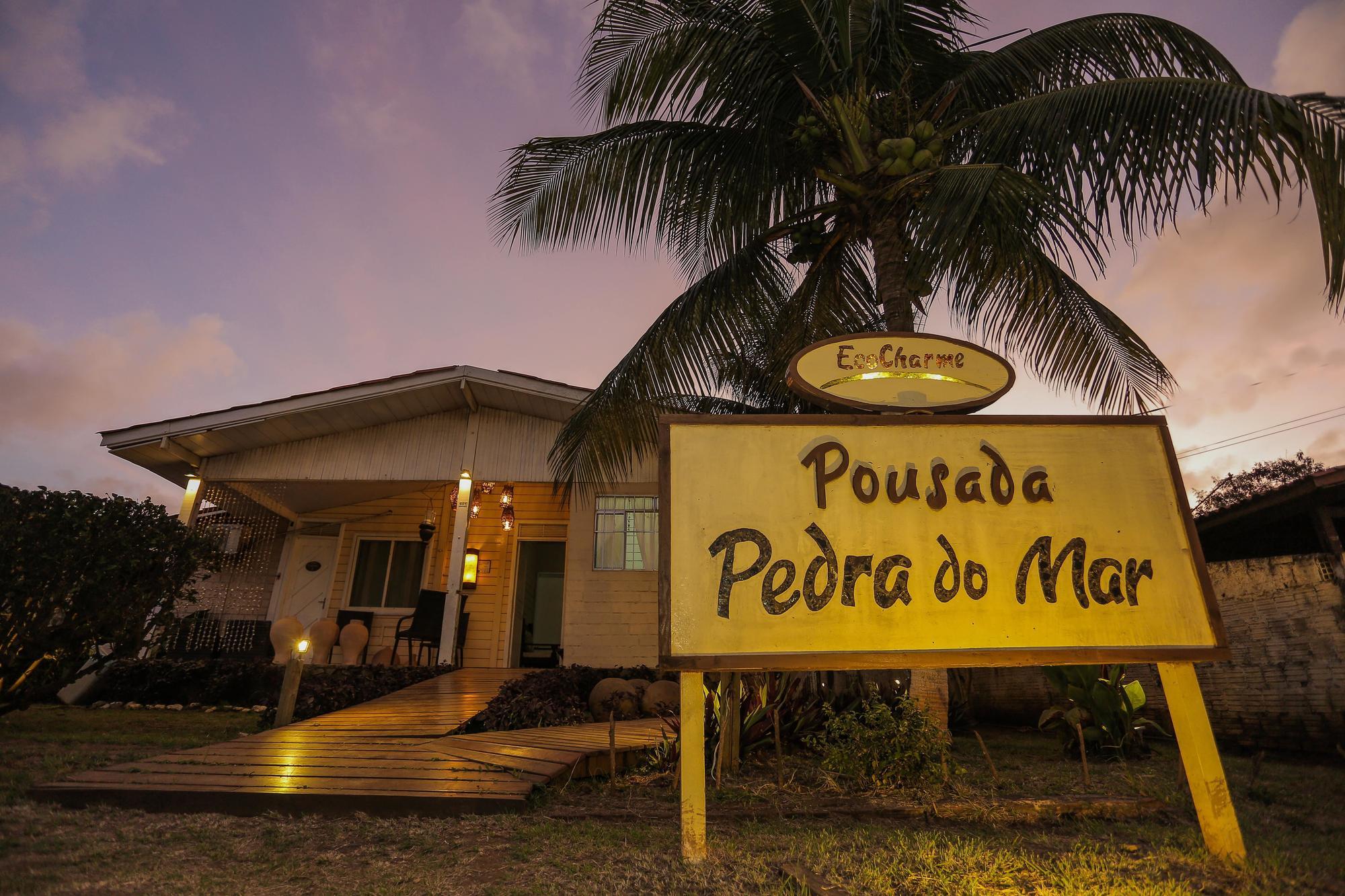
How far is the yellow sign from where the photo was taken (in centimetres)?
254

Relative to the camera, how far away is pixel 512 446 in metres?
9.73

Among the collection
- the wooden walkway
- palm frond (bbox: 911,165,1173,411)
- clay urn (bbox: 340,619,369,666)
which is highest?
palm frond (bbox: 911,165,1173,411)

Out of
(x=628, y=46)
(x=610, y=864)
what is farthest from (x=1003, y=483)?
(x=628, y=46)

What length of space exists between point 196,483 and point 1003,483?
36.1 feet

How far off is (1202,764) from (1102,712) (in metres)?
2.67

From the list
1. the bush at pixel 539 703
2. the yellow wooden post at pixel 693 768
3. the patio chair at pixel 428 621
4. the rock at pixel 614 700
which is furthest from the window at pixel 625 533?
the yellow wooden post at pixel 693 768

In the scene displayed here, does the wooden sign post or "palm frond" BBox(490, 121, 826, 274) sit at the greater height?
"palm frond" BBox(490, 121, 826, 274)

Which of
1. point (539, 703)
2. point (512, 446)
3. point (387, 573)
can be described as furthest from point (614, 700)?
point (387, 573)

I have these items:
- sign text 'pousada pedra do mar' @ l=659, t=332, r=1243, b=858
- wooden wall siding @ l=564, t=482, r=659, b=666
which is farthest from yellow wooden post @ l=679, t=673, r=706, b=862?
wooden wall siding @ l=564, t=482, r=659, b=666

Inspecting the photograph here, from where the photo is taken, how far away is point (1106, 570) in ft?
8.92

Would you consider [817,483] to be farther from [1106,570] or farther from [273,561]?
[273,561]

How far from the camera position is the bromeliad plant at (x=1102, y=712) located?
15.4ft

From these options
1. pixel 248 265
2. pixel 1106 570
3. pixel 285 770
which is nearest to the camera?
pixel 1106 570

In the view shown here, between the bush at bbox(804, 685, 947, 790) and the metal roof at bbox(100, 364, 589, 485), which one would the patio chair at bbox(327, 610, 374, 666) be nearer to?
the metal roof at bbox(100, 364, 589, 485)
